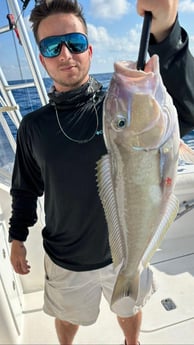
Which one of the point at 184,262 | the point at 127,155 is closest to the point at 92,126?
the point at 127,155

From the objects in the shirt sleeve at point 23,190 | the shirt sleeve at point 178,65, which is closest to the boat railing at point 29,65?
the shirt sleeve at point 23,190

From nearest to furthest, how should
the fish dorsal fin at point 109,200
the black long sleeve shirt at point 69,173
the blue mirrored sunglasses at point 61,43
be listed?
1. the fish dorsal fin at point 109,200
2. the blue mirrored sunglasses at point 61,43
3. the black long sleeve shirt at point 69,173

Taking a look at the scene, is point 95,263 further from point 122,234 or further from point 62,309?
point 122,234

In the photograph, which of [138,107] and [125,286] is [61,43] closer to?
[138,107]

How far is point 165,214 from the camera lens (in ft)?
3.34

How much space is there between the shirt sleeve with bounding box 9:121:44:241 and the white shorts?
224mm

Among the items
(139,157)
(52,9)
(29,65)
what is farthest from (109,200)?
(29,65)

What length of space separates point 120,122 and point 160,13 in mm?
364

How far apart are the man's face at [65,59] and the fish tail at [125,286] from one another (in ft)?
2.88

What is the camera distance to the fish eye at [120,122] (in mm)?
917

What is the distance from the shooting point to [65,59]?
4.50ft

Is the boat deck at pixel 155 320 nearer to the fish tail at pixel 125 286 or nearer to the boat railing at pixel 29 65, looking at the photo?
the fish tail at pixel 125 286

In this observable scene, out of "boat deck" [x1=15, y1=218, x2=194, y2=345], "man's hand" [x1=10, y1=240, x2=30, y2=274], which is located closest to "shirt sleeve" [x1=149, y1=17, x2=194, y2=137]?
"man's hand" [x1=10, y1=240, x2=30, y2=274]

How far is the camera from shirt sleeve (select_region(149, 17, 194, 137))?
1.07 meters
